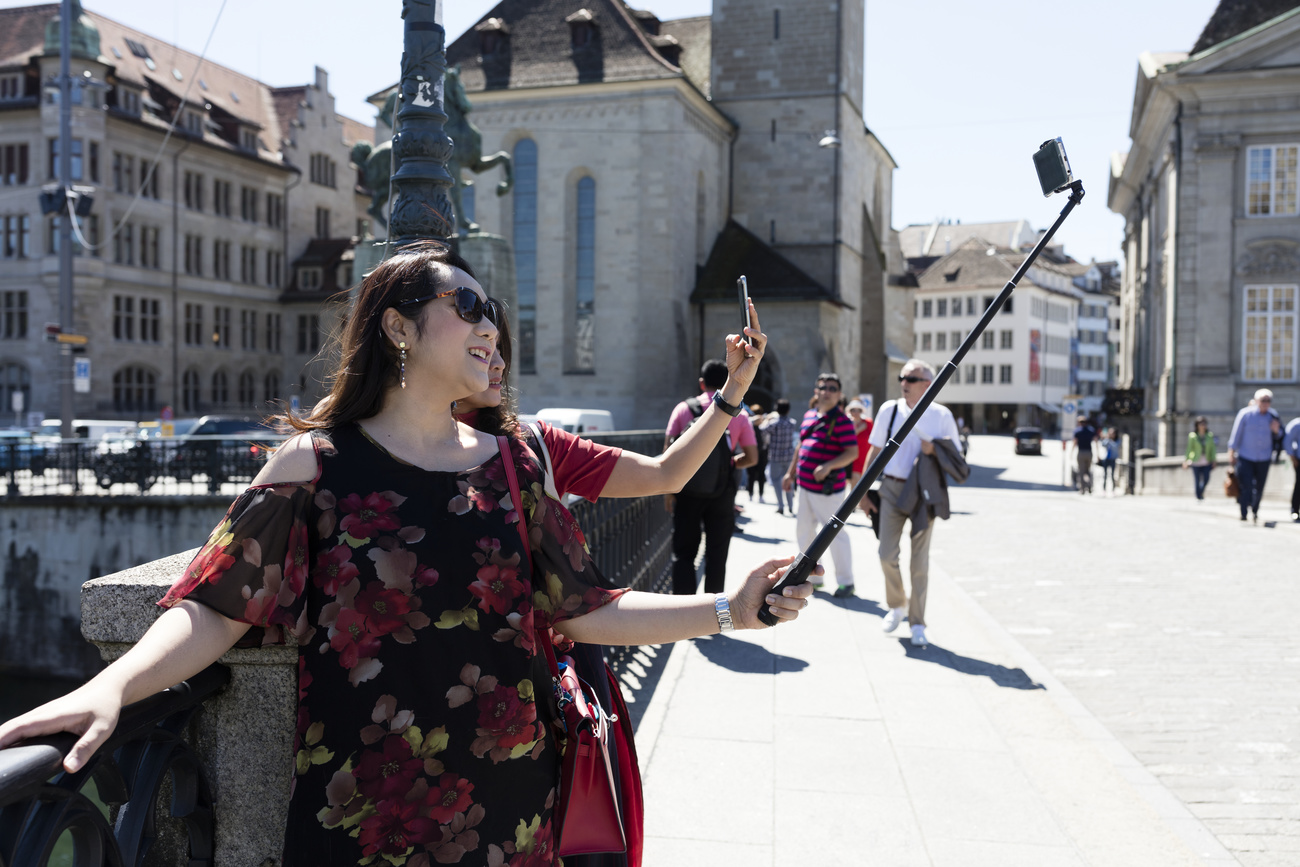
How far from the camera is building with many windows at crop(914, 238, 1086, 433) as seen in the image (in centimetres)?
8606

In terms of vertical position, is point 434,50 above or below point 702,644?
above

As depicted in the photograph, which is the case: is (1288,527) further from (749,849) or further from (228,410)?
(228,410)

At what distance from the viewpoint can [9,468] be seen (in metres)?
19.9

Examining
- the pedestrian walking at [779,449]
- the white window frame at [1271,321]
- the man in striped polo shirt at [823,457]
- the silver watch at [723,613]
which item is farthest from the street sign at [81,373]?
the white window frame at [1271,321]

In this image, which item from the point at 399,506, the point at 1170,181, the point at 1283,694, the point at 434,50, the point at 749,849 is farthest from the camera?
the point at 1170,181

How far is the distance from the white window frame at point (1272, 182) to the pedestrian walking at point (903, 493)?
1091 inches

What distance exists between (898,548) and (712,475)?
4.70 ft

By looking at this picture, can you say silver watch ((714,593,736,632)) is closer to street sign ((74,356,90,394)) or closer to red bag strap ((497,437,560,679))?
red bag strap ((497,437,560,679))

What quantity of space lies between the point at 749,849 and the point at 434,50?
11.7ft

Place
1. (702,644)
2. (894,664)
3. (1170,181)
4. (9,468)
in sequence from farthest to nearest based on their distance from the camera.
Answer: (1170,181), (9,468), (702,644), (894,664)

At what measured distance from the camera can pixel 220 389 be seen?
168 feet

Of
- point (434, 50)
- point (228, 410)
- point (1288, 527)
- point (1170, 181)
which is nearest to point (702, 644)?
point (434, 50)

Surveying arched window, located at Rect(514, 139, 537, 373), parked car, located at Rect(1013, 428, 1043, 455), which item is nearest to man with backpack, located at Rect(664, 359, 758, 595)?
arched window, located at Rect(514, 139, 537, 373)

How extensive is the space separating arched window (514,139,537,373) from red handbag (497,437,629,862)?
35.2 m
